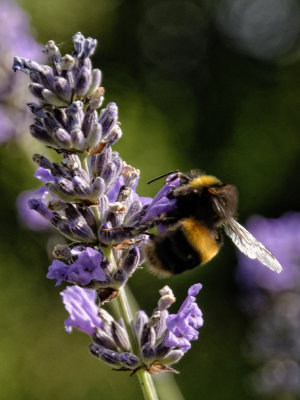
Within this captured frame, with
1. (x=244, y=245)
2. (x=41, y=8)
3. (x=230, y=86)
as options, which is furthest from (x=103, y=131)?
(x=230, y=86)

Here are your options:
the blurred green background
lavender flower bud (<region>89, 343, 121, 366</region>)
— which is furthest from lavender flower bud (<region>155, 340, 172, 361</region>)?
the blurred green background

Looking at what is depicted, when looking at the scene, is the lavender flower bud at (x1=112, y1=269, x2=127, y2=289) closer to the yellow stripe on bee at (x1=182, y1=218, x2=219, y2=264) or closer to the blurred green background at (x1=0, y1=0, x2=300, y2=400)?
the yellow stripe on bee at (x1=182, y1=218, x2=219, y2=264)

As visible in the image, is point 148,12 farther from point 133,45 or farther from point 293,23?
point 293,23

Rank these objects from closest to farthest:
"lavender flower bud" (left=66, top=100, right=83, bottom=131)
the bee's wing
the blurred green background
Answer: "lavender flower bud" (left=66, top=100, right=83, bottom=131) → the bee's wing → the blurred green background

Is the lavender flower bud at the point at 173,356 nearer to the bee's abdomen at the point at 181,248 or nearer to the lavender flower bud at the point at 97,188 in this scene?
the bee's abdomen at the point at 181,248

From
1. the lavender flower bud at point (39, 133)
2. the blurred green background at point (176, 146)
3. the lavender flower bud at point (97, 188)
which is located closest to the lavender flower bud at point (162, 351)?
the lavender flower bud at point (97, 188)
